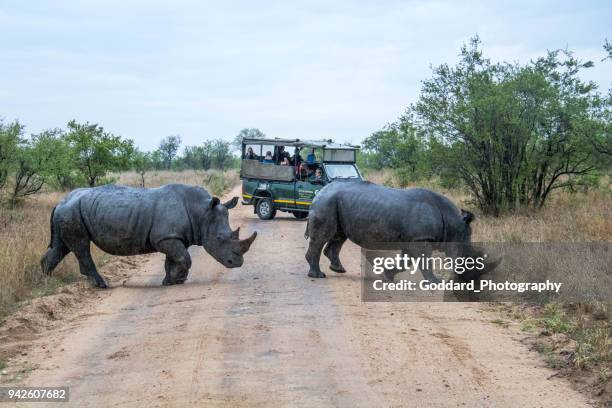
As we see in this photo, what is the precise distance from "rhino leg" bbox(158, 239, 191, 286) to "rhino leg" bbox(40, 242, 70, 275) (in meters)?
1.61

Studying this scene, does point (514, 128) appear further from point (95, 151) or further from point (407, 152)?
point (95, 151)


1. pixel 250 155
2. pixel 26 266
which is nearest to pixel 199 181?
pixel 250 155

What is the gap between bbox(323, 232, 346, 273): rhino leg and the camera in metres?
14.1

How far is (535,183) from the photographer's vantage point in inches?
827

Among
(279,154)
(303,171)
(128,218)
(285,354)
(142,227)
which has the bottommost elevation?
(285,354)

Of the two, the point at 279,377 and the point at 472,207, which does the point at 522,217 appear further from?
the point at 279,377

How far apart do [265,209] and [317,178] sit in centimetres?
230

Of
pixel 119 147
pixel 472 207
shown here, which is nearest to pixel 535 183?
pixel 472 207

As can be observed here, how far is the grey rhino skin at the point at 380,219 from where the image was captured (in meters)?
12.9

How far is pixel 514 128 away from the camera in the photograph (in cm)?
2066

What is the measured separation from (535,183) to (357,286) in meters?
9.83

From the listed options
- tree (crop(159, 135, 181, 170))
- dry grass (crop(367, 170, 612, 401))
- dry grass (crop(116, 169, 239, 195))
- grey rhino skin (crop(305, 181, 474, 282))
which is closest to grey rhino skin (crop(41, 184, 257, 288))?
grey rhino skin (crop(305, 181, 474, 282))

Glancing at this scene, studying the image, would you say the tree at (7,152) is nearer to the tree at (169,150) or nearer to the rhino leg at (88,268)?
the rhino leg at (88,268)

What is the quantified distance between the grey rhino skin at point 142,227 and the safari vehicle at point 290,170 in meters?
10.1
